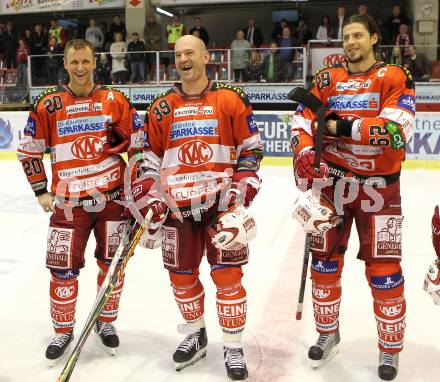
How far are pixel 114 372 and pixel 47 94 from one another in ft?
4.10

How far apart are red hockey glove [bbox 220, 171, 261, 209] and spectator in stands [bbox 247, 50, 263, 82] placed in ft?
24.2

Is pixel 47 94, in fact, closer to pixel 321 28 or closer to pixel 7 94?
pixel 7 94

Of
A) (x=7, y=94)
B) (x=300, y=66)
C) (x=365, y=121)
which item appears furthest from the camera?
(x=7, y=94)

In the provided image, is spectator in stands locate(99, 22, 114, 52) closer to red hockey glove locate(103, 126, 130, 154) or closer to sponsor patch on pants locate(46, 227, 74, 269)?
red hockey glove locate(103, 126, 130, 154)

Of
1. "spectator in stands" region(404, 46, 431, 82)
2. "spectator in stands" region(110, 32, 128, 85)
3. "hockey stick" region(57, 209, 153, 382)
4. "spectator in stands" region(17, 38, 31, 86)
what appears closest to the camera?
"hockey stick" region(57, 209, 153, 382)

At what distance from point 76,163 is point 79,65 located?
0.43 m

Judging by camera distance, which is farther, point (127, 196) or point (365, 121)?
point (127, 196)

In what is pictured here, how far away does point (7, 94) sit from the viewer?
10.3 m

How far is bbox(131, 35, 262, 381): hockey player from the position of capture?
2.31 metres

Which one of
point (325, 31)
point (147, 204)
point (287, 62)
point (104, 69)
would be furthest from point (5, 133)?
point (147, 204)

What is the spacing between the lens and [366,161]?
236 centimetres

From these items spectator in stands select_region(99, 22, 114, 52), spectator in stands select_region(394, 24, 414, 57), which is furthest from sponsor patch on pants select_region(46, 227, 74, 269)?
spectator in stands select_region(99, 22, 114, 52)

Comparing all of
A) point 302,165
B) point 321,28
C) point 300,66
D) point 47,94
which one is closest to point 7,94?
point 300,66

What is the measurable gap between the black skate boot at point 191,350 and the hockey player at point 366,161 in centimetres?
60
